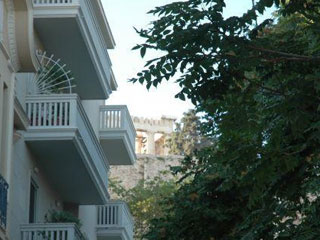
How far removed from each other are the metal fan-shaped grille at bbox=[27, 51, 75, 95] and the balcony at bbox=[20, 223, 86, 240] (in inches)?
113

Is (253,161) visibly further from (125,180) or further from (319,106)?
(125,180)

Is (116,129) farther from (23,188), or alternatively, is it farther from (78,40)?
(23,188)

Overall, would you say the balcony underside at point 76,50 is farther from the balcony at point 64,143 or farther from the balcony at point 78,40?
the balcony at point 64,143

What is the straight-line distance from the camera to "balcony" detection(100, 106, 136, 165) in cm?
3800

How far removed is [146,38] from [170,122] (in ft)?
396

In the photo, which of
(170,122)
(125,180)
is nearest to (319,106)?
(125,180)

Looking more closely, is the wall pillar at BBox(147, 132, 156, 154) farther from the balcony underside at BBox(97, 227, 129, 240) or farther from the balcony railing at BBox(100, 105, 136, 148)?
the balcony railing at BBox(100, 105, 136, 148)

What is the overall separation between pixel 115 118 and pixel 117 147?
1090 mm

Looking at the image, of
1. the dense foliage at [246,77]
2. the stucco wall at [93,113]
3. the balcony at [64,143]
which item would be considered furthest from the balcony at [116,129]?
the dense foliage at [246,77]

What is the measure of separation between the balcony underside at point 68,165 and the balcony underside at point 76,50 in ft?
7.89

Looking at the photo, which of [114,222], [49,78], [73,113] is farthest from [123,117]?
[73,113]

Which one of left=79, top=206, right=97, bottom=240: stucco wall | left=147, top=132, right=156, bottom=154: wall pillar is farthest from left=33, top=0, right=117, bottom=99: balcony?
left=147, top=132, right=156, bottom=154: wall pillar

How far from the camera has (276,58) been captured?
1847 centimetres

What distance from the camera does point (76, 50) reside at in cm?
3203
